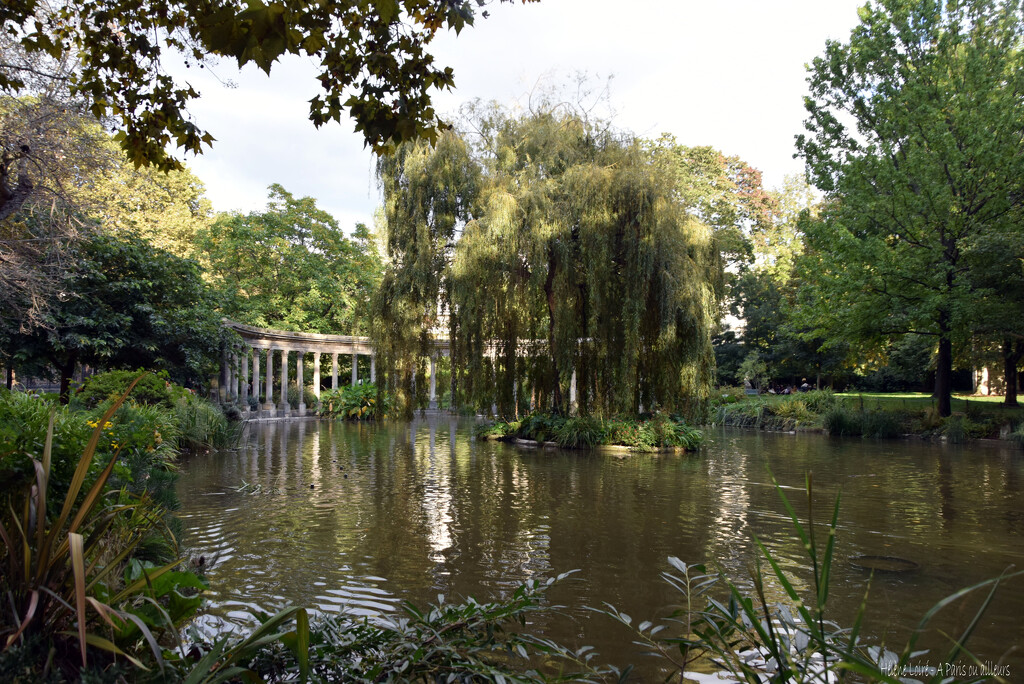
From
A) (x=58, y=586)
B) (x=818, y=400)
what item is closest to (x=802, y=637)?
(x=58, y=586)

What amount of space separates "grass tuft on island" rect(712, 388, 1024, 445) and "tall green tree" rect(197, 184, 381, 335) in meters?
19.8

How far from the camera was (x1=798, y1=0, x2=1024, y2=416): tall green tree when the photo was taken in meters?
20.1

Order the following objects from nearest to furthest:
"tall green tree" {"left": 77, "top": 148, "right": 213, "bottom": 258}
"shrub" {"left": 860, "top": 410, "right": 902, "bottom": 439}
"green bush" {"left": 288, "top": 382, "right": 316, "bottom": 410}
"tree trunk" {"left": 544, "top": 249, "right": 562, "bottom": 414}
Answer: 1. "tree trunk" {"left": 544, "top": 249, "right": 562, "bottom": 414}
2. "shrub" {"left": 860, "top": 410, "right": 902, "bottom": 439}
3. "tall green tree" {"left": 77, "top": 148, "right": 213, "bottom": 258}
4. "green bush" {"left": 288, "top": 382, "right": 316, "bottom": 410}

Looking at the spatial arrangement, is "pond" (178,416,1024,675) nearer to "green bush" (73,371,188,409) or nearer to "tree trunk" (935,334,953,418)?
"green bush" (73,371,188,409)

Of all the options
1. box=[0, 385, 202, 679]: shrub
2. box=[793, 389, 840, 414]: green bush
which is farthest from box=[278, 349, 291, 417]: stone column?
box=[0, 385, 202, 679]: shrub

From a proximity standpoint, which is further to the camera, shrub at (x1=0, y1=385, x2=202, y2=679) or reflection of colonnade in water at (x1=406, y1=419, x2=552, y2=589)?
reflection of colonnade in water at (x1=406, y1=419, x2=552, y2=589)

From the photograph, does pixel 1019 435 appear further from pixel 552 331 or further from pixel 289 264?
pixel 289 264

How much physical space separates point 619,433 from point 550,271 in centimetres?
472

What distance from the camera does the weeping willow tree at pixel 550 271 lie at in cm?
1598

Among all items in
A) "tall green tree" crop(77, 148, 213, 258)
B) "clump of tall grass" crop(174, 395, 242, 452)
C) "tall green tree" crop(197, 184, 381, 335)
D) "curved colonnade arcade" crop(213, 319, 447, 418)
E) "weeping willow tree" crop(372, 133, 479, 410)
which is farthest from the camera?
"tall green tree" crop(197, 184, 381, 335)

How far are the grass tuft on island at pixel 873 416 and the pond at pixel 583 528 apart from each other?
16.1 ft

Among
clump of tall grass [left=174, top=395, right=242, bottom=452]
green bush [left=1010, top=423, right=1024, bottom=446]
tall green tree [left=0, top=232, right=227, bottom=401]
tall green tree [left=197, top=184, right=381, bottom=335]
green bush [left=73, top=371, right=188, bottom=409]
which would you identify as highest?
tall green tree [left=197, top=184, right=381, bottom=335]

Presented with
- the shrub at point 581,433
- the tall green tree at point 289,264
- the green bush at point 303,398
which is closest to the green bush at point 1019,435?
the shrub at point 581,433

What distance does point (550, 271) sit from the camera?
17125mm
